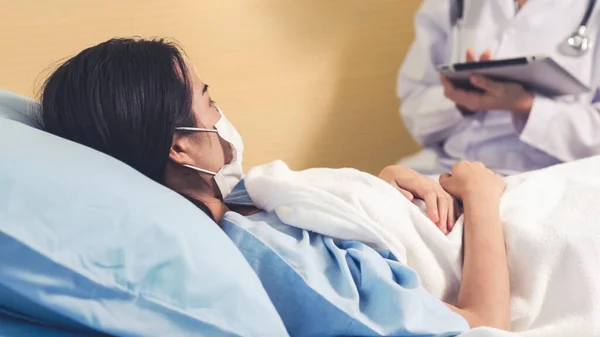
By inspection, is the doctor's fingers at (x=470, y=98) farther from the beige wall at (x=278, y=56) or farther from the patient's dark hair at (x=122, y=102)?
the patient's dark hair at (x=122, y=102)

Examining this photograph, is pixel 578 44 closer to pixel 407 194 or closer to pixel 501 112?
pixel 501 112

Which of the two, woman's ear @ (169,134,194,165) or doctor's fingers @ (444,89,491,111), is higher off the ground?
woman's ear @ (169,134,194,165)

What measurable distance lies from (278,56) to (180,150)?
72 cm

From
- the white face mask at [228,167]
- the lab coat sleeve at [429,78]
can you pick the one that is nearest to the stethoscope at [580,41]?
the lab coat sleeve at [429,78]

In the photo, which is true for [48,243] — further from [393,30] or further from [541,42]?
[393,30]

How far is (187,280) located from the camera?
645 millimetres

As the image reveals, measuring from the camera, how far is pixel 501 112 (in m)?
1.43

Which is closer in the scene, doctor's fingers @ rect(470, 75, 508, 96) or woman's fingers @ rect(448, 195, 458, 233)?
woman's fingers @ rect(448, 195, 458, 233)

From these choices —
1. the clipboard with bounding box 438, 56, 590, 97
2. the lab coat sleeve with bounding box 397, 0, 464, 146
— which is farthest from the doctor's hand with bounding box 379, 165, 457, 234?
the lab coat sleeve with bounding box 397, 0, 464, 146

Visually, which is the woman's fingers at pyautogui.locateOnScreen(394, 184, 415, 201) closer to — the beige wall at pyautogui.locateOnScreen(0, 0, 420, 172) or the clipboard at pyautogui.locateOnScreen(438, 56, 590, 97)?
the clipboard at pyautogui.locateOnScreen(438, 56, 590, 97)

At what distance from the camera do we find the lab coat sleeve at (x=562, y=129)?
1.32 m

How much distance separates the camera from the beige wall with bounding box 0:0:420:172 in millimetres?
1396

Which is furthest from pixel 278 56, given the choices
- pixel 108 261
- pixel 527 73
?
pixel 108 261

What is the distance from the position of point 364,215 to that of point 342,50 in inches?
34.5
